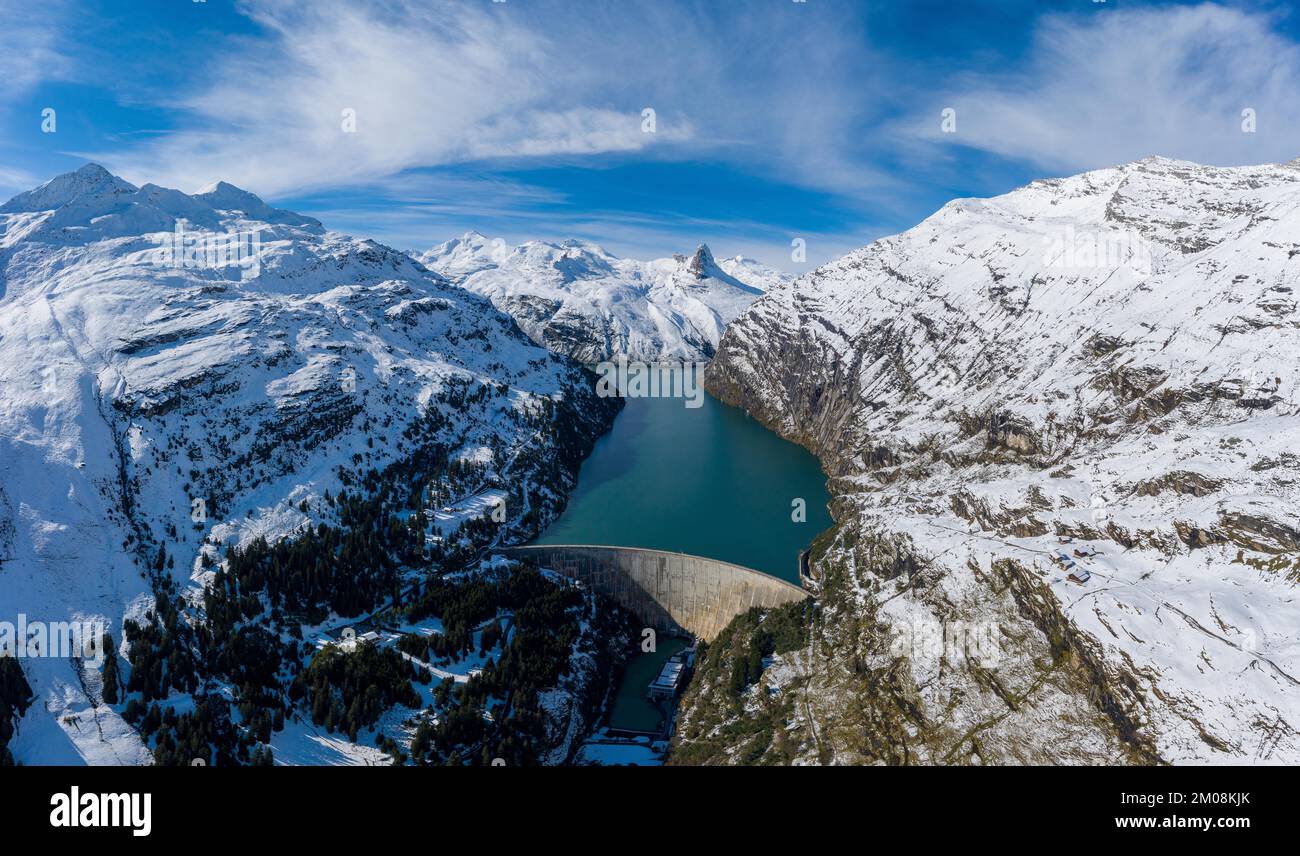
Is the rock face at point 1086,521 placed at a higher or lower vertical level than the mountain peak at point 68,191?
lower

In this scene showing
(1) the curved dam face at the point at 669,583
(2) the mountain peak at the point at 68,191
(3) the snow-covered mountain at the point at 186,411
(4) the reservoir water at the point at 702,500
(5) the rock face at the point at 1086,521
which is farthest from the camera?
(2) the mountain peak at the point at 68,191

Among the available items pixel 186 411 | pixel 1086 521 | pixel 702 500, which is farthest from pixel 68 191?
pixel 1086 521

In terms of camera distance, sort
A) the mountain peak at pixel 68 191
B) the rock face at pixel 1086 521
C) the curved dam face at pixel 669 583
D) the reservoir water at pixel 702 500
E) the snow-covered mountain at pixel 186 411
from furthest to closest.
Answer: the mountain peak at pixel 68 191, the reservoir water at pixel 702 500, the curved dam face at pixel 669 583, the snow-covered mountain at pixel 186 411, the rock face at pixel 1086 521

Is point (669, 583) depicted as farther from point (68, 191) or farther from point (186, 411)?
point (68, 191)

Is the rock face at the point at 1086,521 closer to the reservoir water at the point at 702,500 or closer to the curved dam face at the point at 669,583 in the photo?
the reservoir water at the point at 702,500

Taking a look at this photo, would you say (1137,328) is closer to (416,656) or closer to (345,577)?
(416,656)

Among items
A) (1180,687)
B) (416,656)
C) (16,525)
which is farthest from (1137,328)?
(16,525)

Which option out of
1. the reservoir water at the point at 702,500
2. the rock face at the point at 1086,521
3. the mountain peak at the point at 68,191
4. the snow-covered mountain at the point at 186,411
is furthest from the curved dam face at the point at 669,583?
the mountain peak at the point at 68,191

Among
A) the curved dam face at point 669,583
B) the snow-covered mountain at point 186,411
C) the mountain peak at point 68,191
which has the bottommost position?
the curved dam face at point 669,583
